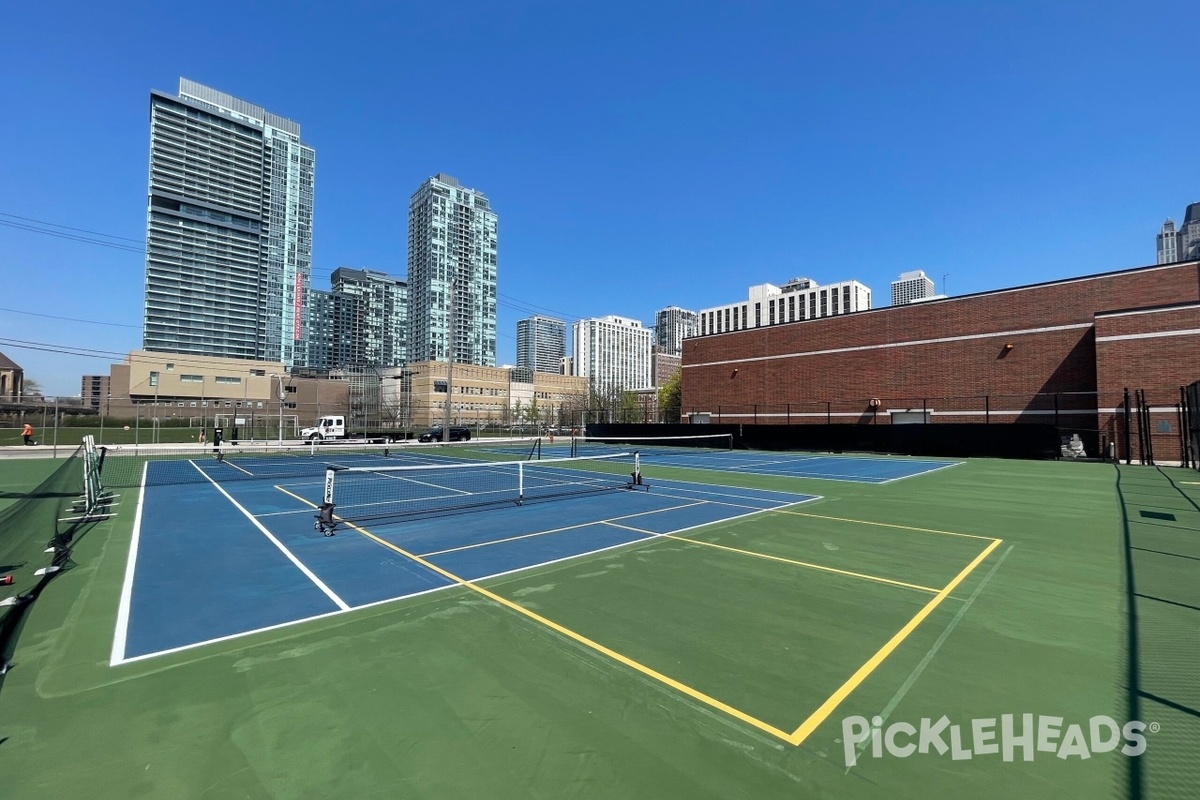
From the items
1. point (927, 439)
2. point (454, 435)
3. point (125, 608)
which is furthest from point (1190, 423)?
point (454, 435)

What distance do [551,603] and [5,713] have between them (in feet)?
15.0

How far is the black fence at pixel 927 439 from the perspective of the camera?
95.0ft

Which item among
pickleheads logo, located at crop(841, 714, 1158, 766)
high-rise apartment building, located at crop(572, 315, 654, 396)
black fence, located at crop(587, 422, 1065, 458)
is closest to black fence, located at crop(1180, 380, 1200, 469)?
black fence, located at crop(587, 422, 1065, 458)

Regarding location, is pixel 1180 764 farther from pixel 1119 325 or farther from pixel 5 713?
pixel 1119 325

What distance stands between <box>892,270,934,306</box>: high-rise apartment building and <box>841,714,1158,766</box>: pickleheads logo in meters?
188

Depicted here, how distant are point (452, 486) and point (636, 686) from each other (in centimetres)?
1383

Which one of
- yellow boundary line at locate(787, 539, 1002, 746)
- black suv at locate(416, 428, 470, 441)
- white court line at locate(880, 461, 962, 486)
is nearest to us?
yellow boundary line at locate(787, 539, 1002, 746)

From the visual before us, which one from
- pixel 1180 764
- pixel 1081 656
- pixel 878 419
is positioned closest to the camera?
pixel 1180 764

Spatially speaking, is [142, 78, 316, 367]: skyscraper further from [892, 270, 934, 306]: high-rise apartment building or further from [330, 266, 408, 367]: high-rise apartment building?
[892, 270, 934, 306]: high-rise apartment building

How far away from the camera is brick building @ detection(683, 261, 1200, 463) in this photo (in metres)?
26.7

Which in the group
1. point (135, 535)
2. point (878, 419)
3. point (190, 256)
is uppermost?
point (190, 256)

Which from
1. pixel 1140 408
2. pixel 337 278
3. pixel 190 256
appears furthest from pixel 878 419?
pixel 337 278

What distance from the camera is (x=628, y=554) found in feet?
27.2

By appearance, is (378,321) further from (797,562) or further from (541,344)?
(797,562)
